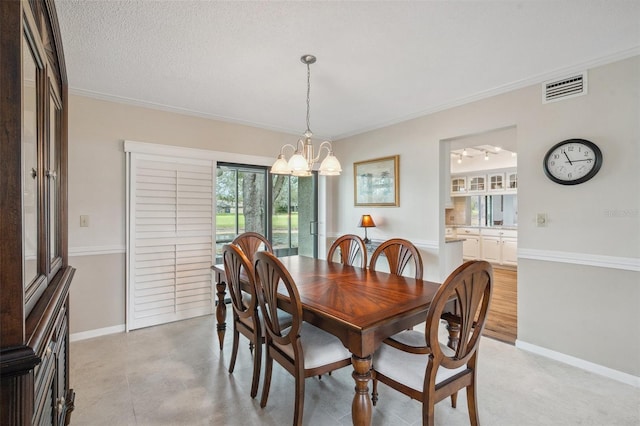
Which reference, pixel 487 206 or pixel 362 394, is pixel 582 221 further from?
pixel 487 206

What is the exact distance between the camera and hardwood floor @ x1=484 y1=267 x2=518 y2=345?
313 centimetres

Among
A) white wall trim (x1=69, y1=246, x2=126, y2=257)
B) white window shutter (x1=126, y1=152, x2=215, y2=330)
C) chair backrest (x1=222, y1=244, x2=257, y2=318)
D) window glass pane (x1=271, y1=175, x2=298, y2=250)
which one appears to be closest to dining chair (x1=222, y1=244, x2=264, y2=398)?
chair backrest (x1=222, y1=244, x2=257, y2=318)

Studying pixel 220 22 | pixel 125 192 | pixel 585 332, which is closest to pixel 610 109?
pixel 585 332

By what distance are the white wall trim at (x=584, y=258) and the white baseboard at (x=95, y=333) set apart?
13.6 ft

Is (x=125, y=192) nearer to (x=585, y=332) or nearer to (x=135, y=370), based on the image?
(x=135, y=370)

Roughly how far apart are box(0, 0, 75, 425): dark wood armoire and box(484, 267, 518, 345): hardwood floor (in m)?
3.46

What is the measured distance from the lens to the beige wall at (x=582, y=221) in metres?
2.30

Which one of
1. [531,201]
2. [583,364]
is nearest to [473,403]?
[583,364]

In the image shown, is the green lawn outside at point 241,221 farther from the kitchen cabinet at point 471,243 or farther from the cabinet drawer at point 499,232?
the cabinet drawer at point 499,232

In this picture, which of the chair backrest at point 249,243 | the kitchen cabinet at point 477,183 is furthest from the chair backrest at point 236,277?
the kitchen cabinet at point 477,183

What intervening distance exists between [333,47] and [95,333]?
355 centimetres

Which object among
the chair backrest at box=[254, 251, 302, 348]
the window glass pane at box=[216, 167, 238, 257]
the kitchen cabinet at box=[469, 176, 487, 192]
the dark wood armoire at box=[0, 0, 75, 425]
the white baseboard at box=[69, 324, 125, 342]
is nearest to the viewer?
the dark wood armoire at box=[0, 0, 75, 425]

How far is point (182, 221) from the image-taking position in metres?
3.59

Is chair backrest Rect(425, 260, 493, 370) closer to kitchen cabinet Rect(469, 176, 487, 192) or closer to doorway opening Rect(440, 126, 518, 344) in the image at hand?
doorway opening Rect(440, 126, 518, 344)
